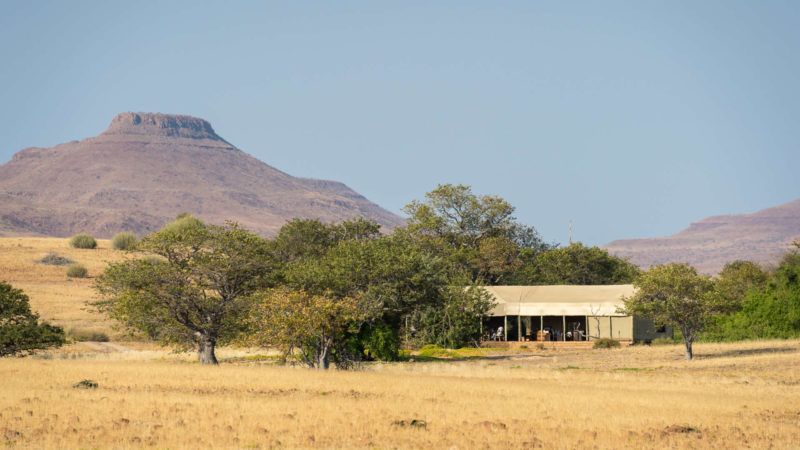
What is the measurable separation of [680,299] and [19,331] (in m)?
35.2

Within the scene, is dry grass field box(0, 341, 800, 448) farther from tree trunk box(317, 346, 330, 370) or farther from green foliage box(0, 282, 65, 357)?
green foliage box(0, 282, 65, 357)

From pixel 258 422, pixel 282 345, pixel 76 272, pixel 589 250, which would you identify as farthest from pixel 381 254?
pixel 76 272

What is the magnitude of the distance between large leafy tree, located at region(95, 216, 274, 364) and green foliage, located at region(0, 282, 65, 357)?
326cm

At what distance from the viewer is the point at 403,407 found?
104ft

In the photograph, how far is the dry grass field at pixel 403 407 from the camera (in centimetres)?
2516

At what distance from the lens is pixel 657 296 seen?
6500 cm

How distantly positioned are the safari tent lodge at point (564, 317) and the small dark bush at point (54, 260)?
5573 cm

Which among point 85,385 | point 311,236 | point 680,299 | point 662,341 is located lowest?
point 85,385

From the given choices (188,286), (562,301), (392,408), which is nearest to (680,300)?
(562,301)

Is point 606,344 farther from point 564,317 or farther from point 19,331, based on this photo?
point 19,331

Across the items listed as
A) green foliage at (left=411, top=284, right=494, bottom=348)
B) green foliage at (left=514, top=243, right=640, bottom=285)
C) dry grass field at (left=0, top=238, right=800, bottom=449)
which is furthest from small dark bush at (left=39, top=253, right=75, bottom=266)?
dry grass field at (left=0, top=238, right=800, bottom=449)

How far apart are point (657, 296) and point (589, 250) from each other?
41.0 m

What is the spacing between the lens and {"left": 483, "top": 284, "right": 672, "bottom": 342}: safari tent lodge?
263 feet

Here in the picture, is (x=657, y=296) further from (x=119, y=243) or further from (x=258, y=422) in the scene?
(x=119, y=243)
